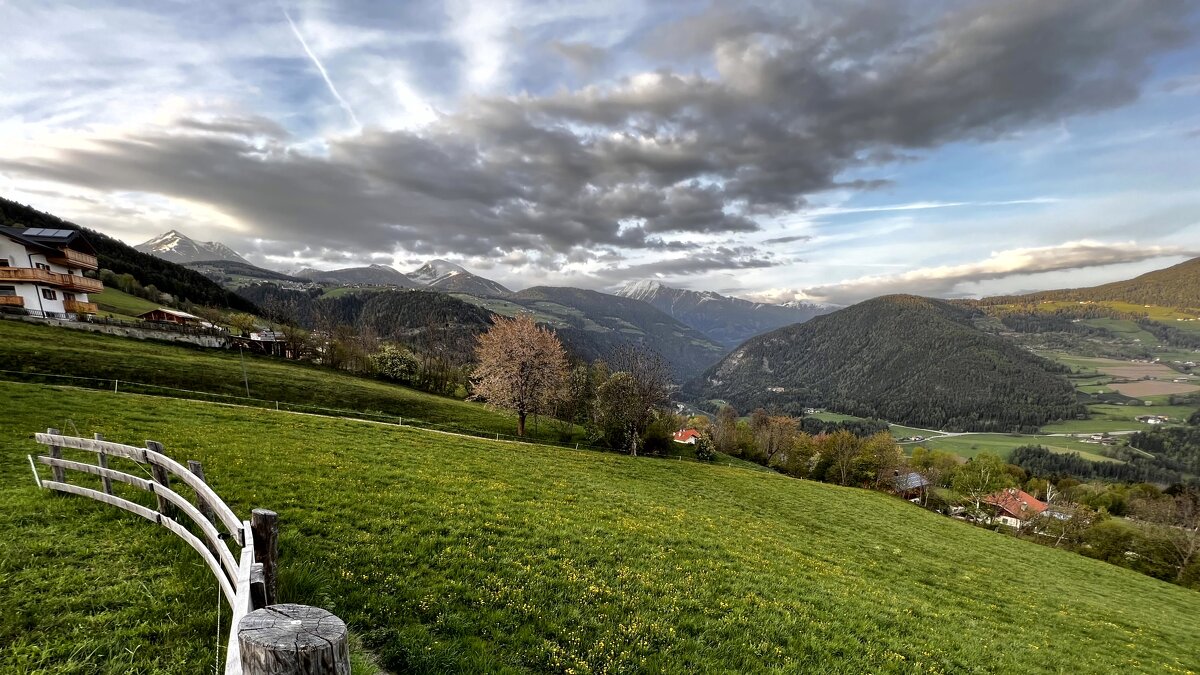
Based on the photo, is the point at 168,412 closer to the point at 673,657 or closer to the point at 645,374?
the point at 673,657

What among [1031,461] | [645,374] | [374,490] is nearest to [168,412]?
[374,490]

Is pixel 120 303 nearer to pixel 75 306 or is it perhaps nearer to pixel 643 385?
pixel 75 306

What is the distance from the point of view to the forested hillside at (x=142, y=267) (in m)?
160

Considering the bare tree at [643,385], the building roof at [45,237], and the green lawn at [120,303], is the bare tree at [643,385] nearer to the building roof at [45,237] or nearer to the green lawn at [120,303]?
the building roof at [45,237]

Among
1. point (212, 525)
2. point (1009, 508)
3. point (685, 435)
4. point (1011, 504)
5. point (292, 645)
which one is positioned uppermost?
point (292, 645)

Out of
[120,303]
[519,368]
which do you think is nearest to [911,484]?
[519,368]

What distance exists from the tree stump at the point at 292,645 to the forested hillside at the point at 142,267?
219 metres

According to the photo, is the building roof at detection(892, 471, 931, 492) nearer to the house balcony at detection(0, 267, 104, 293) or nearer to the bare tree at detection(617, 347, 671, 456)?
the bare tree at detection(617, 347, 671, 456)

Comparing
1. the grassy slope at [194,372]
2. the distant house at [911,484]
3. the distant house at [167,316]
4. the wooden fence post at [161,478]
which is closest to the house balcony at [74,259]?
the grassy slope at [194,372]

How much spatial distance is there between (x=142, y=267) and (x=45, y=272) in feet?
522

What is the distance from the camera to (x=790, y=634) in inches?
455

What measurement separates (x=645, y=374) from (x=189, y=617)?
57740 mm

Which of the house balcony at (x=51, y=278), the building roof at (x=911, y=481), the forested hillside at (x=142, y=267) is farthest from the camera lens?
the forested hillside at (x=142, y=267)

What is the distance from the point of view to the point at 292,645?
2969mm
